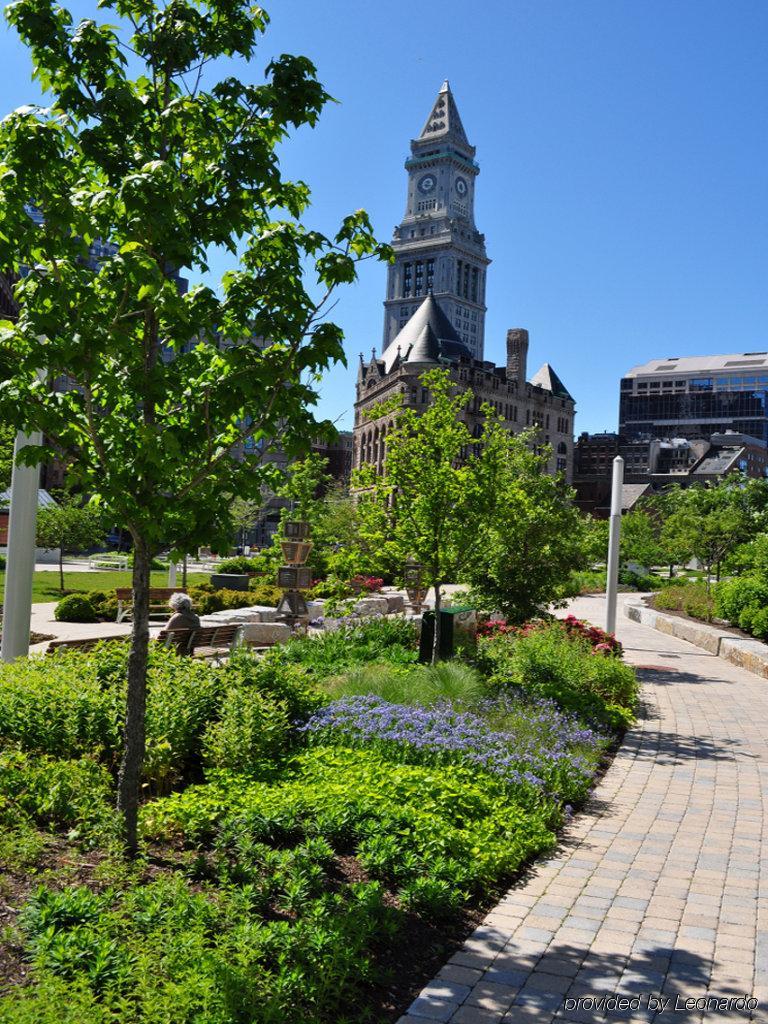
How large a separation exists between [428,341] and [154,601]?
252 ft

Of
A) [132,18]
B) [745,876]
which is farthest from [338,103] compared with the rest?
[745,876]

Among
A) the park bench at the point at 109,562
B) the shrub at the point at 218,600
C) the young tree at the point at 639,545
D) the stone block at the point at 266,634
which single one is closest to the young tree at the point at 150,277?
the stone block at the point at 266,634

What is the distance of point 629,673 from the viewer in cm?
1266

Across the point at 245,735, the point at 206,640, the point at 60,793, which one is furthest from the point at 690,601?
the point at 60,793

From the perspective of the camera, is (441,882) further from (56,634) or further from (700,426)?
(700,426)

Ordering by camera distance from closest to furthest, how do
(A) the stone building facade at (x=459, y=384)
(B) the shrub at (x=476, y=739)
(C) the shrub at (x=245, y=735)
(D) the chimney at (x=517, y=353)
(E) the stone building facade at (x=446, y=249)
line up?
1. (C) the shrub at (x=245, y=735)
2. (B) the shrub at (x=476, y=739)
3. (A) the stone building facade at (x=459, y=384)
4. (D) the chimney at (x=517, y=353)
5. (E) the stone building facade at (x=446, y=249)

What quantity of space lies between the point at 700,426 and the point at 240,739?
15962 centimetres

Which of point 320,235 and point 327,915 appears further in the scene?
point 320,235

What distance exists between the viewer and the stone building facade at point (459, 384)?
95812mm

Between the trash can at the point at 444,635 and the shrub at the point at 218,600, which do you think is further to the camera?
the shrub at the point at 218,600

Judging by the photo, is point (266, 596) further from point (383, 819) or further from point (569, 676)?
point (383, 819)

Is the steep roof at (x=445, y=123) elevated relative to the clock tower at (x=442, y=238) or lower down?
elevated

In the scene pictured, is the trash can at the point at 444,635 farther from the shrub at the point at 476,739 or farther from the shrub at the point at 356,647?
the shrub at the point at 476,739

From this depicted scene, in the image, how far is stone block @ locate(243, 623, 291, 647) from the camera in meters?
17.0
